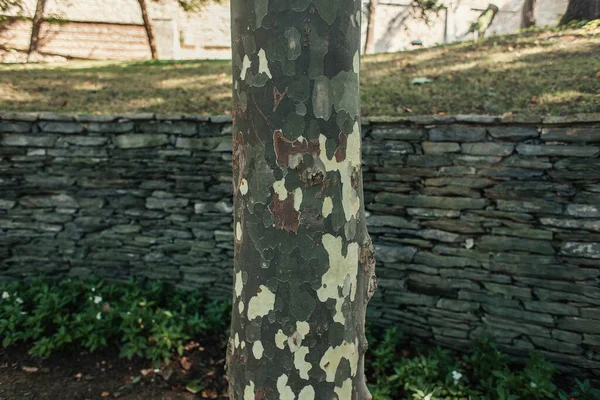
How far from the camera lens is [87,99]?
4418 millimetres

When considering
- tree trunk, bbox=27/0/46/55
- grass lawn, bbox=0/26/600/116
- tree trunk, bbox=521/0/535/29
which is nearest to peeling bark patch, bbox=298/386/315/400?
grass lawn, bbox=0/26/600/116

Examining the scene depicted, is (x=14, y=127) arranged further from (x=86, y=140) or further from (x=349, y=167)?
(x=349, y=167)

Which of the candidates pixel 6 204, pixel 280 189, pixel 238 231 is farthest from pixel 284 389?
pixel 6 204

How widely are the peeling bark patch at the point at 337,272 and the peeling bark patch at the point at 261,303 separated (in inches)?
5.7

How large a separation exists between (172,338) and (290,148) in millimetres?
2797

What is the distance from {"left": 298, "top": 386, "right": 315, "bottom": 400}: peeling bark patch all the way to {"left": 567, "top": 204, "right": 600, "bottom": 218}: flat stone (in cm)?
241

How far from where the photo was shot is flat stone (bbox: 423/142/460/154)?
3033 millimetres

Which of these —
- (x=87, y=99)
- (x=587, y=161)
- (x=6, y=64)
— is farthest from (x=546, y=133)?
(x=6, y=64)

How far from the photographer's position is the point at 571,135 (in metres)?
2.70

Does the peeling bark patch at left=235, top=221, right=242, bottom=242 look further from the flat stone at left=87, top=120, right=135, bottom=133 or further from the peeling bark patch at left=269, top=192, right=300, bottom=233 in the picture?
the flat stone at left=87, top=120, right=135, bottom=133

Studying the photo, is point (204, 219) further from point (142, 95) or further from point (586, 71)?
point (586, 71)

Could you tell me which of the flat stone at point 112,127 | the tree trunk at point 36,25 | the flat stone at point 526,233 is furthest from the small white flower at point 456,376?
the tree trunk at point 36,25

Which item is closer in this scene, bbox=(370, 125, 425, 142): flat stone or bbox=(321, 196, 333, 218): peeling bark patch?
bbox=(321, 196, 333, 218): peeling bark patch

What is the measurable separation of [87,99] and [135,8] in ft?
16.4
